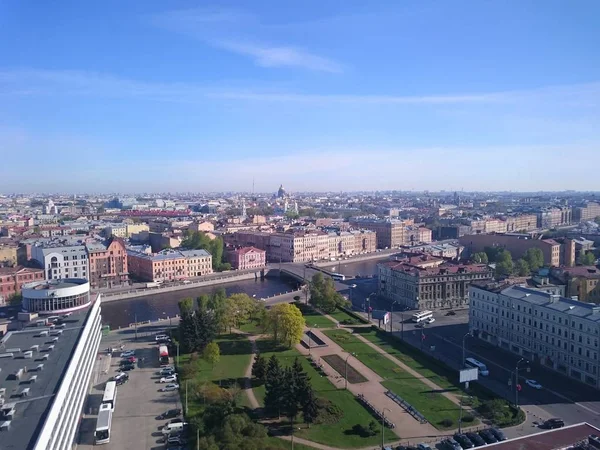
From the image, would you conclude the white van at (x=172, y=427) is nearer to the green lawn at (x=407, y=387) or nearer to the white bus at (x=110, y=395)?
the white bus at (x=110, y=395)

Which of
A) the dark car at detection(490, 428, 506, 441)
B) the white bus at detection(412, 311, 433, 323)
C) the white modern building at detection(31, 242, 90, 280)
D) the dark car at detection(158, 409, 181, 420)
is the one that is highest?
the white modern building at detection(31, 242, 90, 280)

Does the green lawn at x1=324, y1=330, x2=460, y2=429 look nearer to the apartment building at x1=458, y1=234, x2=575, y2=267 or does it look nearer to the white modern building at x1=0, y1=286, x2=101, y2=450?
the white modern building at x1=0, y1=286, x2=101, y2=450

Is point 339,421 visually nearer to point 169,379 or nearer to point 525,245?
point 169,379

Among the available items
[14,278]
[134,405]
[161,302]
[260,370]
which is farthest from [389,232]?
[134,405]

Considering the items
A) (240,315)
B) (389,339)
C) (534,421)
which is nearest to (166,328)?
(240,315)

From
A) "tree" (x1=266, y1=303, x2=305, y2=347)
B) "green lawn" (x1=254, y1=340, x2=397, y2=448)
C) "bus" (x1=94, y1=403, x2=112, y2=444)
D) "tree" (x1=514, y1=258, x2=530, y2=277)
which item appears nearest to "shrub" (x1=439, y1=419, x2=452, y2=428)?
"green lawn" (x1=254, y1=340, x2=397, y2=448)

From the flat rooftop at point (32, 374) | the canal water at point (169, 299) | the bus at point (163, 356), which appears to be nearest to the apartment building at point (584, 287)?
the canal water at point (169, 299)
